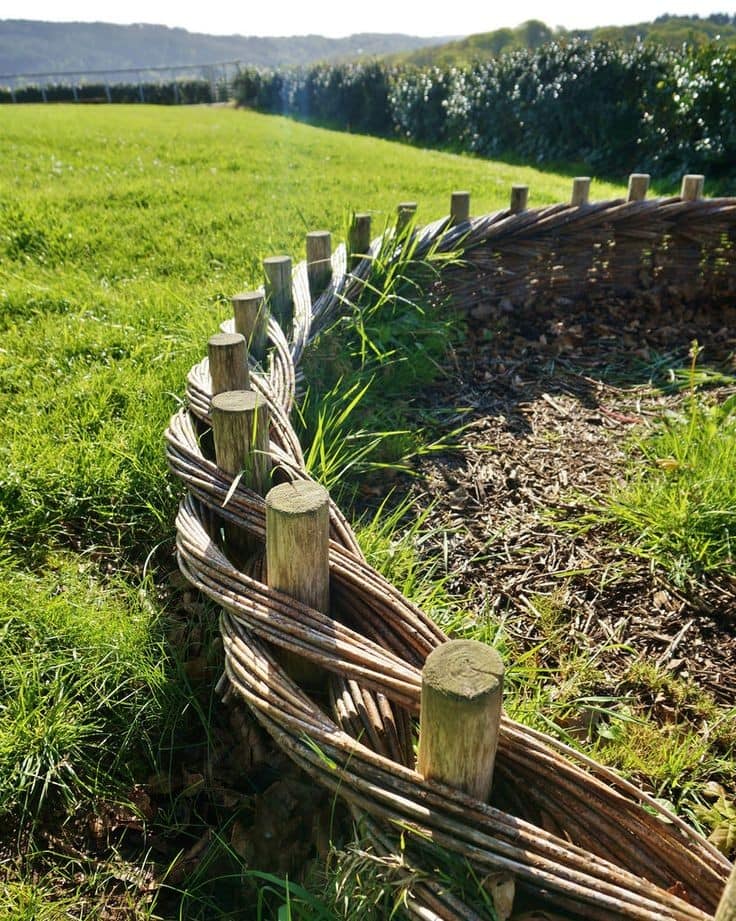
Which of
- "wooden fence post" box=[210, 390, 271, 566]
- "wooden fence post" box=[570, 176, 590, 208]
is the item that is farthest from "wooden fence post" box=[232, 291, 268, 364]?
"wooden fence post" box=[570, 176, 590, 208]

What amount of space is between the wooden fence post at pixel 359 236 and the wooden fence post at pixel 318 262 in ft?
0.78

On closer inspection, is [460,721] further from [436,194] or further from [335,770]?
[436,194]

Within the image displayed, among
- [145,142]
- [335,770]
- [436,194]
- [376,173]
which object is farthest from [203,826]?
[145,142]

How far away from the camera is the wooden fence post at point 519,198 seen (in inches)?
174

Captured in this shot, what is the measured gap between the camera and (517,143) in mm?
15375

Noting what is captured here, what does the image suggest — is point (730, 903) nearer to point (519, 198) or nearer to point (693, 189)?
point (519, 198)

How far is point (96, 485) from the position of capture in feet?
8.79

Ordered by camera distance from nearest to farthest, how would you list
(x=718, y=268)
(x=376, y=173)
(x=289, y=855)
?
(x=289, y=855)
(x=718, y=268)
(x=376, y=173)

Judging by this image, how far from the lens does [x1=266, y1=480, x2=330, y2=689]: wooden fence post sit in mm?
1536

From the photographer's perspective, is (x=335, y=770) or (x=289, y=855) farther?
(x=289, y=855)

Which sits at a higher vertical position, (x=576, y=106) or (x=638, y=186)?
(x=576, y=106)

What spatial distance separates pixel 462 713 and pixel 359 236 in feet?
10.5

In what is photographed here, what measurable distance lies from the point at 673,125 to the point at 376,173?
5238 millimetres

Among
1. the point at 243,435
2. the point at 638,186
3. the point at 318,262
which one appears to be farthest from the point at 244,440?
the point at 638,186
